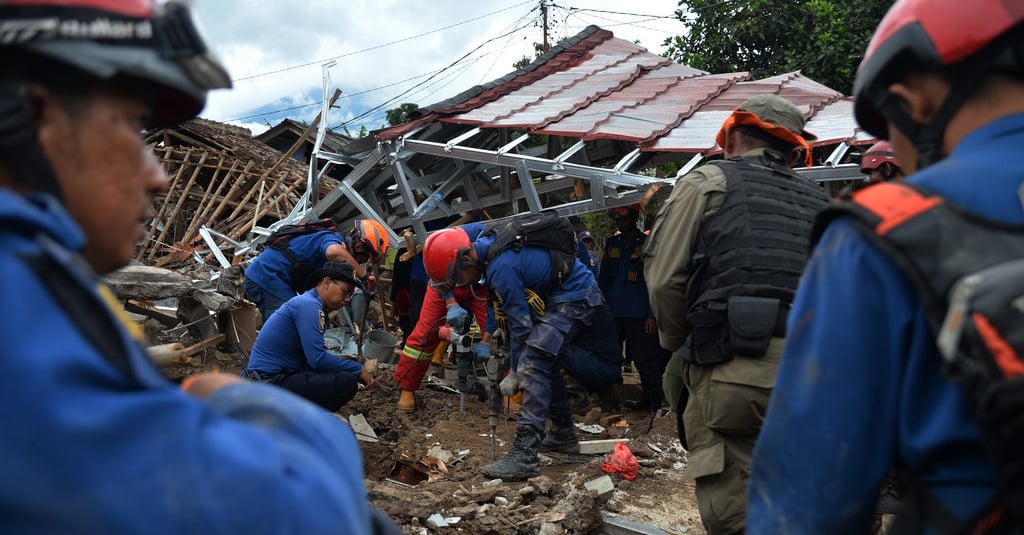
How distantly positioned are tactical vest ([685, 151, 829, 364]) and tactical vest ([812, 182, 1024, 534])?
6.08 feet

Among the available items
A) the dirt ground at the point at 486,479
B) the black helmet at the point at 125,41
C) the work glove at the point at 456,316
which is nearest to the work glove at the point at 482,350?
the work glove at the point at 456,316

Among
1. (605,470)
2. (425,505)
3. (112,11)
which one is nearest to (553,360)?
(605,470)

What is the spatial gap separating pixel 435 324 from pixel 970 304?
6524mm

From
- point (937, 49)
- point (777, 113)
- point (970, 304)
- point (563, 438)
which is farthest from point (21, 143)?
point (563, 438)

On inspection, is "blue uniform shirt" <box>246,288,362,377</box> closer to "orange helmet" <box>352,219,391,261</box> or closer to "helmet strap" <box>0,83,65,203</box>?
"orange helmet" <box>352,219,391,261</box>

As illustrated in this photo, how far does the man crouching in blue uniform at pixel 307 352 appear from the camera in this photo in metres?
5.86

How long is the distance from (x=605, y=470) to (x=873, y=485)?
457 centimetres

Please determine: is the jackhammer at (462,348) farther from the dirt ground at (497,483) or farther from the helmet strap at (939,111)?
the helmet strap at (939,111)

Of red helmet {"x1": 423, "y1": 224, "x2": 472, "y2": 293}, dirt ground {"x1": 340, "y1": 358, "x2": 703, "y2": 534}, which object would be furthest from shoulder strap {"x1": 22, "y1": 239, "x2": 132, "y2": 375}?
red helmet {"x1": 423, "y1": 224, "x2": 472, "y2": 293}

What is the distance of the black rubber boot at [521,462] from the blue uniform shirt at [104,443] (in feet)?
16.5

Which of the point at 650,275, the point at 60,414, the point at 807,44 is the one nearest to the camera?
the point at 60,414

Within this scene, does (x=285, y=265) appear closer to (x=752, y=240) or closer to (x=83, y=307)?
(x=752, y=240)

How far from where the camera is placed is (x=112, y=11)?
0.96 m

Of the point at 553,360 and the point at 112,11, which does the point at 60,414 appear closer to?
the point at 112,11
